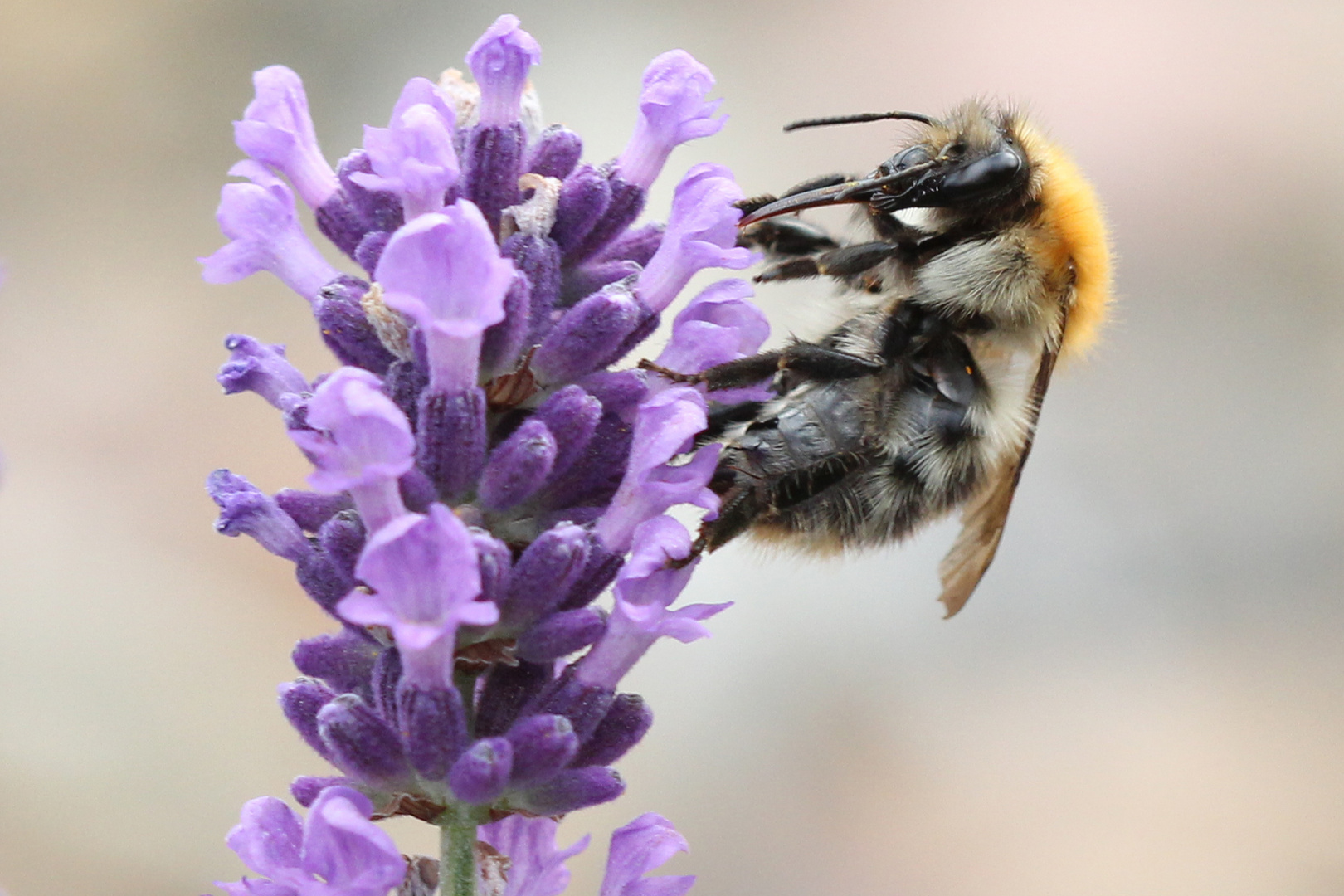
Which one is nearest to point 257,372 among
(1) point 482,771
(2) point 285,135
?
(2) point 285,135

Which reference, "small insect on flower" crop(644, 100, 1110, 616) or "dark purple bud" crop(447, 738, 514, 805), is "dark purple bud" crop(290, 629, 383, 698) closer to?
"dark purple bud" crop(447, 738, 514, 805)

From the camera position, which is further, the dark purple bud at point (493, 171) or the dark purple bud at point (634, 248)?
the dark purple bud at point (634, 248)

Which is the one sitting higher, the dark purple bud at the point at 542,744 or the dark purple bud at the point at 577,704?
the dark purple bud at the point at 577,704

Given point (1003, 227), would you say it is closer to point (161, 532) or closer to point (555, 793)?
point (555, 793)

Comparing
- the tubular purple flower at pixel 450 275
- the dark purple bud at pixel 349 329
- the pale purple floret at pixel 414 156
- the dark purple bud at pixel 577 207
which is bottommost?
the tubular purple flower at pixel 450 275

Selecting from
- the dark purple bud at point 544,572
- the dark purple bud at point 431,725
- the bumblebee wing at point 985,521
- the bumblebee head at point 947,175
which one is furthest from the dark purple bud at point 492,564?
the bumblebee wing at point 985,521

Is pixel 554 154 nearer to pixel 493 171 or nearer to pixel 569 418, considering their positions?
pixel 493 171

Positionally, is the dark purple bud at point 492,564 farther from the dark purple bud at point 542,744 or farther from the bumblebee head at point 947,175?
the bumblebee head at point 947,175

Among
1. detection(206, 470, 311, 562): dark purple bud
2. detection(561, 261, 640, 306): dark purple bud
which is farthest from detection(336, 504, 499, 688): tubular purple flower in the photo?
detection(561, 261, 640, 306): dark purple bud
